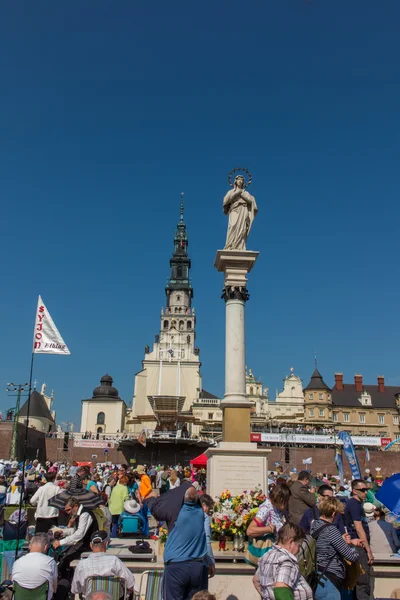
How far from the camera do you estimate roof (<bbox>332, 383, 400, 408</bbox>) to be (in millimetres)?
84625

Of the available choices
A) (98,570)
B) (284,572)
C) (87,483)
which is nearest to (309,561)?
(284,572)

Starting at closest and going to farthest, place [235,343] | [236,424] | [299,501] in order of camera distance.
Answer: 1. [299,501]
2. [236,424]
3. [235,343]

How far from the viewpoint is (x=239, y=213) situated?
1602cm

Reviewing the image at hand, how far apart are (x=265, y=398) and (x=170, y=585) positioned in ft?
283

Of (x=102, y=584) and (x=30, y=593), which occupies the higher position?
(x=102, y=584)

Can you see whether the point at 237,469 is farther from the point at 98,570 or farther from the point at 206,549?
the point at 98,570

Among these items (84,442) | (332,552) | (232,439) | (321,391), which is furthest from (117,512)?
(321,391)

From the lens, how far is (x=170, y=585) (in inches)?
208

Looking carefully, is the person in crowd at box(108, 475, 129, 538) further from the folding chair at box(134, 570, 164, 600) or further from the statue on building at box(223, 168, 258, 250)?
the statue on building at box(223, 168, 258, 250)

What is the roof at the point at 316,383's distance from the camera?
83.2 meters

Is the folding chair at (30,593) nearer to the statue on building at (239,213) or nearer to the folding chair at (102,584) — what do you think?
the folding chair at (102,584)

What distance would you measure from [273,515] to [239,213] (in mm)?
10480

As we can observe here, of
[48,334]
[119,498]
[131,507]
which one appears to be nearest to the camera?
[131,507]

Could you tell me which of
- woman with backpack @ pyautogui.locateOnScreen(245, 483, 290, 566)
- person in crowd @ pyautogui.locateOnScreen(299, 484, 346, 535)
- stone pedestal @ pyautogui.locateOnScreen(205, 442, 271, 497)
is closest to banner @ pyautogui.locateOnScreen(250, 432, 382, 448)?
stone pedestal @ pyautogui.locateOnScreen(205, 442, 271, 497)
